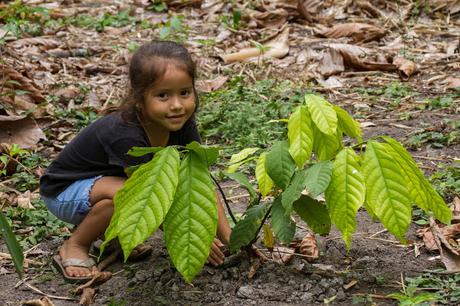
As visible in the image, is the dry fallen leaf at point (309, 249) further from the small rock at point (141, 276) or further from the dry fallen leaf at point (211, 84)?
the dry fallen leaf at point (211, 84)

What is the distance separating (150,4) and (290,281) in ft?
19.9

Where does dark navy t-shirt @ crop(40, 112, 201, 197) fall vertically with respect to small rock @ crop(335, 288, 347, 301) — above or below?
above

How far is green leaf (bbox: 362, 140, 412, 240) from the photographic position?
2072 millimetres

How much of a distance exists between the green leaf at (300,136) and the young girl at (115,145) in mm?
648

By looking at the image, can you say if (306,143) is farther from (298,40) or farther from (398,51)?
(298,40)

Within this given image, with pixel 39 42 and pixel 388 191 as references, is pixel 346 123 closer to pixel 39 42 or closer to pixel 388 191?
pixel 388 191

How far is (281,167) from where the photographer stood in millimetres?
2320

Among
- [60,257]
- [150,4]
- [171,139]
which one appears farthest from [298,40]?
[60,257]

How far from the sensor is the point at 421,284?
2.49m

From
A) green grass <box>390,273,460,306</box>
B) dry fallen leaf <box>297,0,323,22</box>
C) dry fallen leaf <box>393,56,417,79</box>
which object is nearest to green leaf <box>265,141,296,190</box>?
green grass <box>390,273,460,306</box>

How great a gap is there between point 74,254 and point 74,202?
0.21 m

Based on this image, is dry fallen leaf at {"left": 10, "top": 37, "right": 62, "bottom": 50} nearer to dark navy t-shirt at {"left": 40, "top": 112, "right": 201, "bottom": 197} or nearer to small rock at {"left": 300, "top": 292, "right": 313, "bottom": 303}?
dark navy t-shirt at {"left": 40, "top": 112, "right": 201, "bottom": 197}

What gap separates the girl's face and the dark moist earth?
22.6 inches

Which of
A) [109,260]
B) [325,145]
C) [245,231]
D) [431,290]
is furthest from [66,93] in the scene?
[431,290]
